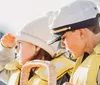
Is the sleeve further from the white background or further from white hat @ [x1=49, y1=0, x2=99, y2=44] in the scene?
white hat @ [x1=49, y1=0, x2=99, y2=44]

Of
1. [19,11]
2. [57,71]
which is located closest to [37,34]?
[57,71]

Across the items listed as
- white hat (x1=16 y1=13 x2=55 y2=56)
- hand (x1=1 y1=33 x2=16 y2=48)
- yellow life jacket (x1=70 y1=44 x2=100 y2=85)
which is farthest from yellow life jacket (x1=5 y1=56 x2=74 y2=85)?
hand (x1=1 y1=33 x2=16 y2=48)

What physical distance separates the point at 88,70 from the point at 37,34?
41cm

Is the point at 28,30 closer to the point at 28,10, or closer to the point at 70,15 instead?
the point at 70,15

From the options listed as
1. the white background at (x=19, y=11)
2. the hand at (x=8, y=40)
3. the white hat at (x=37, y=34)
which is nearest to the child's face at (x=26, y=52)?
the white hat at (x=37, y=34)

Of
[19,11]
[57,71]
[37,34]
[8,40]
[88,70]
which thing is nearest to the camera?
[88,70]

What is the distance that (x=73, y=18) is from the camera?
84cm

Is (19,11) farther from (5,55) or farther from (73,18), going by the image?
(73,18)

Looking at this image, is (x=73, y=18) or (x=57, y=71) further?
(x=57, y=71)

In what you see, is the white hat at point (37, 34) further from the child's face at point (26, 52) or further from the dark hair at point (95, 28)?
the dark hair at point (95, 28)

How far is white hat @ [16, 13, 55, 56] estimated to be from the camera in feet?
3.81

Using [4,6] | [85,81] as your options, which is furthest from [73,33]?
[4,6]

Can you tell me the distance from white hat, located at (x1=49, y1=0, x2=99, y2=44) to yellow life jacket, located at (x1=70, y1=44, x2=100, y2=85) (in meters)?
0.08

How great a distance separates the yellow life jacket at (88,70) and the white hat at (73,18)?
83mm
